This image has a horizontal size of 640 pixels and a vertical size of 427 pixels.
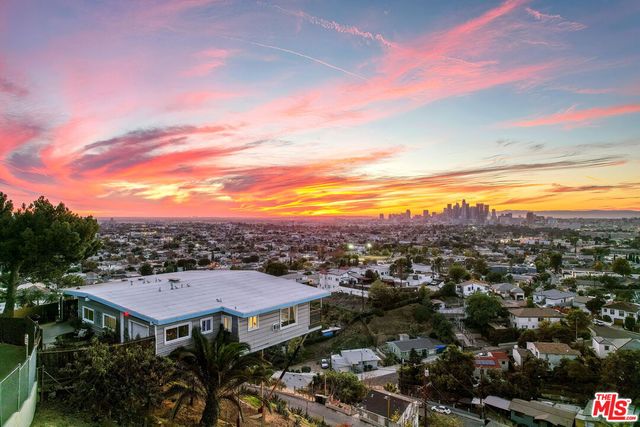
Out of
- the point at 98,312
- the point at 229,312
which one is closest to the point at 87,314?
the point at 98,312

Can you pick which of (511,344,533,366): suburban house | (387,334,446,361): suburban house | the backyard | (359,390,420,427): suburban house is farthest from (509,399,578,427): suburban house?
the backyard

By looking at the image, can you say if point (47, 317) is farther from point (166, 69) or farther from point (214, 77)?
point (214, 77)

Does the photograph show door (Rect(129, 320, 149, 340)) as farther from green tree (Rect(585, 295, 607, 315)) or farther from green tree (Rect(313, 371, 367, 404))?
green tree (Rect(585, 295, 607, 315))

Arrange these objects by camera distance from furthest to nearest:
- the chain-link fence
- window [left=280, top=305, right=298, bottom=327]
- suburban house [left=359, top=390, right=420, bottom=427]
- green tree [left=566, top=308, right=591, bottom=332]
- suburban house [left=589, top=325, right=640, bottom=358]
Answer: green tree [left=566, top=308, right=591, bottom=332]
suburban house [left=589, top=325, right=640, bottom=358]
suburban house [left=359, top=390, right=420, bottom=427]
window [left=280, top=305, right=298, bottom=327]
the chain-link fence

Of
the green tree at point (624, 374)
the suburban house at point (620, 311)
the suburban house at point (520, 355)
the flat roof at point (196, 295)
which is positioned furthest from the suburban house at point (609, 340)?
the flat roof at point (196, 295)

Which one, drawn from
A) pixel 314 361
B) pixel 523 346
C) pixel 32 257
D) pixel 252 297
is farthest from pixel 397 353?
pixel 32 257

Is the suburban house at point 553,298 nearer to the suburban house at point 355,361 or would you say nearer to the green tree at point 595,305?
the green tree at point 595,305

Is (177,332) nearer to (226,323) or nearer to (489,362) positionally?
(226,323)

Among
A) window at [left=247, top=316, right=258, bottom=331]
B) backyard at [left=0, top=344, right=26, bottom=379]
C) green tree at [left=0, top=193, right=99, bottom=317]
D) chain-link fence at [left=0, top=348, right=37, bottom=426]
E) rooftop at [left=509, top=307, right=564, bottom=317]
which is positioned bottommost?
rooftop at [left=509, top=307, right=564, bottom=317]
